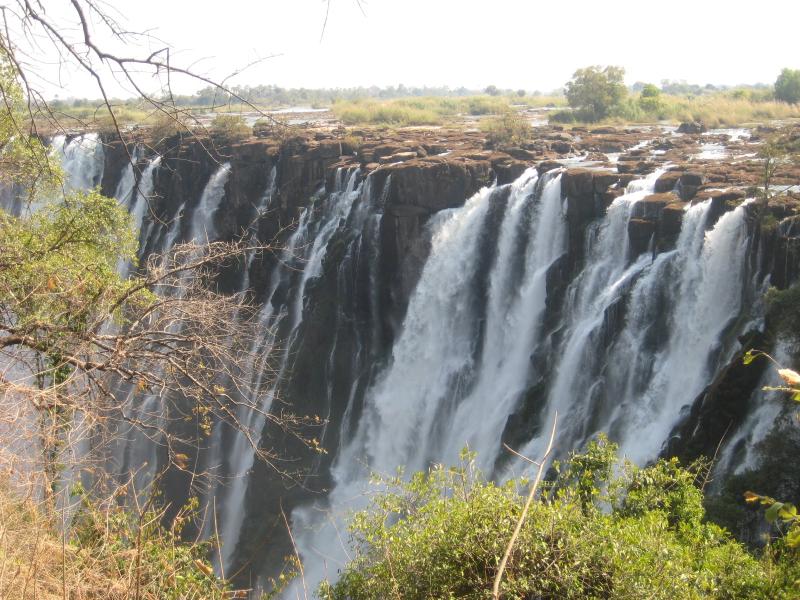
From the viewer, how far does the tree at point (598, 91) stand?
32.1 metres

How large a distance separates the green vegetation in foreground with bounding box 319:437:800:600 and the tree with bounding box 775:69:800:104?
108 feet

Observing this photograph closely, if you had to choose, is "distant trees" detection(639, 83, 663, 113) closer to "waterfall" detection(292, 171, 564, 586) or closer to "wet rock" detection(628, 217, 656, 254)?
"waterfall" detection(292, 171, 564, 586)

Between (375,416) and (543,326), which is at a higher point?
(543,326)

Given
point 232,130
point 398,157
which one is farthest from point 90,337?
point 232,130

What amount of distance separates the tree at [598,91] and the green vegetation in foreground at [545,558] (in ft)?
91.2

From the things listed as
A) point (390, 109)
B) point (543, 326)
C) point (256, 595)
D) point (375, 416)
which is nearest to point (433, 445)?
point (375, 416)

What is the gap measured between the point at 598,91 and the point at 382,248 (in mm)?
17708

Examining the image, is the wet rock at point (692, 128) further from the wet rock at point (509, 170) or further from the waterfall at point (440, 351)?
the waterfall at point (440, 351)

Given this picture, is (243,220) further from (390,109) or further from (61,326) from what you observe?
(61,326)

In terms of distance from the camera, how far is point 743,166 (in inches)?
660

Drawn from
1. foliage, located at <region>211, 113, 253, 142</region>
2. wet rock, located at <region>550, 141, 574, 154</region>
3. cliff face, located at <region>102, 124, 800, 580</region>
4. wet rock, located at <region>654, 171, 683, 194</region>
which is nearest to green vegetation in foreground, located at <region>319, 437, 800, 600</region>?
cliff face, located at <region>102, 124, 800, 580</region>

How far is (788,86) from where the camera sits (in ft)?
113

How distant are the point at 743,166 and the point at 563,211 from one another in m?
4.18

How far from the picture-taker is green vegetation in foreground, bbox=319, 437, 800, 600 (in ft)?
16.4
